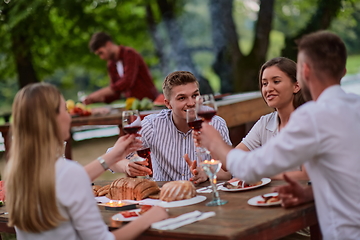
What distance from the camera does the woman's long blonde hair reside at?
1909 millimetres

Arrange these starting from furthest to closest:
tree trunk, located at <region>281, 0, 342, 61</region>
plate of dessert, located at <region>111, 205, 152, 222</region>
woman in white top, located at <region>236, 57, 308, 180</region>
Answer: tree trunk, located at <region>281, 0, 342, 61</region>, woman in white top, located at <region>236, 57, 308, 180</region>, plate of dessert, located at <region>111, 205, 152, 222</region>

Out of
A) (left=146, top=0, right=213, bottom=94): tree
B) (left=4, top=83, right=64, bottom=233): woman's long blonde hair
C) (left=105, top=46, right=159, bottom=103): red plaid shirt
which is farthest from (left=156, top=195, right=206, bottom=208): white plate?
(left=146, top=0, right=213, bottom=94): tree

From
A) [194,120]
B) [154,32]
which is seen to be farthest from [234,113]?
[154,32]

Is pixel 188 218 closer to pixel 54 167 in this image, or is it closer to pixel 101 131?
pixel 54 167

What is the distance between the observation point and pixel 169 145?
342cm

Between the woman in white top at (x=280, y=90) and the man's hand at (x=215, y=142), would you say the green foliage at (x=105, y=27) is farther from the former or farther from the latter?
the man's hand at (x=215, y=142)

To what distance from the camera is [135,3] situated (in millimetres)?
10898

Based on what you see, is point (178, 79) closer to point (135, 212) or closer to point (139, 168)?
point (139, 168)

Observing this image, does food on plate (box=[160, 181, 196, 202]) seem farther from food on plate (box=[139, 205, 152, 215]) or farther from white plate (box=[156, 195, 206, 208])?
food on plate (box=[139, 205, 152, 215])

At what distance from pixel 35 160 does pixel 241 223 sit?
32.4 inches

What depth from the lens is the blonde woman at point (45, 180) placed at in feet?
6.26

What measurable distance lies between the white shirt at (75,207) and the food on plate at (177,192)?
545 mm

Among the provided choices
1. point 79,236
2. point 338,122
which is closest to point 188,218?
point 79,236

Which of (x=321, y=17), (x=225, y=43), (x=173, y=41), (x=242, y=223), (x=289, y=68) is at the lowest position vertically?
(x=242, y=223)
